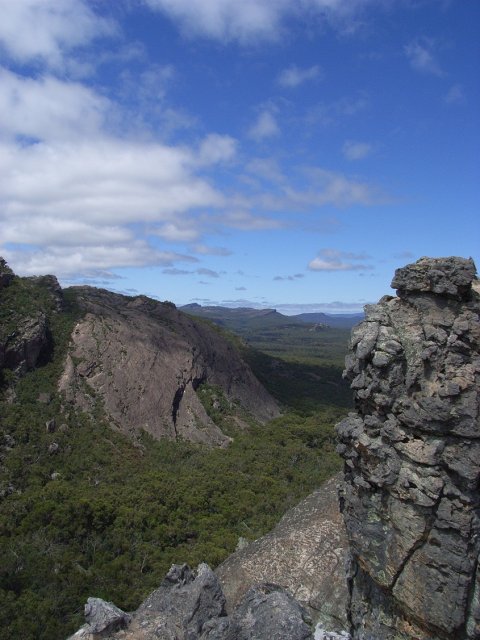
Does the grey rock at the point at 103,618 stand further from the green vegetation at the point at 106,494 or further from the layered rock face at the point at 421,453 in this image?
the green vegetation at the point at 106,494

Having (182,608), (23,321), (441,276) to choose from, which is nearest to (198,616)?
(182,608)

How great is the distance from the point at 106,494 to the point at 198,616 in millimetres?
20821

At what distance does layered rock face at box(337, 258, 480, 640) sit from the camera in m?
8.30

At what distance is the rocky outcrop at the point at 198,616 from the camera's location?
30.2ft

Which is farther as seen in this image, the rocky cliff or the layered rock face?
the rocky cliff

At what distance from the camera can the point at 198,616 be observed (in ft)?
36.0

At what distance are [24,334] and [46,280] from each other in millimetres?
11771

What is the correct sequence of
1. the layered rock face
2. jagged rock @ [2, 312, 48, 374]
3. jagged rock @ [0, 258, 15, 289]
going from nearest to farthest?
the layered rock face < jagged rock @ [2, 312, 48, 374] < jagged rock @ [0, 258, 15, 289]

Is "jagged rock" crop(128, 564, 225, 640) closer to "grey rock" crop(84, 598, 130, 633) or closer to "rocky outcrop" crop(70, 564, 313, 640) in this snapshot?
"rocky outcrop" crop(70, 564, 313, 640)

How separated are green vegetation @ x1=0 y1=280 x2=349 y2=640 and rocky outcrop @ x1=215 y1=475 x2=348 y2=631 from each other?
799 centimetres

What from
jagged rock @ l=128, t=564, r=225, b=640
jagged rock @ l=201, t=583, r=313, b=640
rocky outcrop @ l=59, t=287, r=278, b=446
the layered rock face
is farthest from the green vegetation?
the layered rock face

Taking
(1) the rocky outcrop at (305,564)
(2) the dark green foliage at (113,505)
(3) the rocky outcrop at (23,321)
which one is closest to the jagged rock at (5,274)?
(3) the rocky outcrop at (23,321)

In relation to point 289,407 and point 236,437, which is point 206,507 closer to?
point 236,437

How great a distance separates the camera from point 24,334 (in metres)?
42.8
